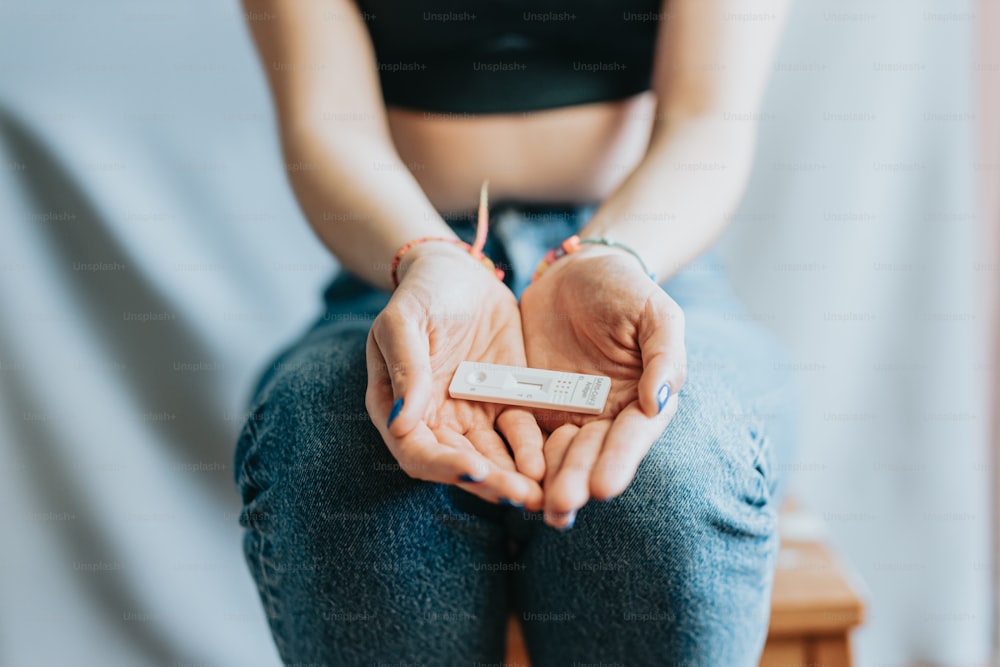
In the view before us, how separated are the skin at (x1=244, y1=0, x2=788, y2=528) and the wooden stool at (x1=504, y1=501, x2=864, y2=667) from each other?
1.02 ft

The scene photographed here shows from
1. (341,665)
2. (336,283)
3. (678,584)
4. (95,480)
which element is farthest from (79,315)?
(678,584)

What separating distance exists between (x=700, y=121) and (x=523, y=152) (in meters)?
0.19

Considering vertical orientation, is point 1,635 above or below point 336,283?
below

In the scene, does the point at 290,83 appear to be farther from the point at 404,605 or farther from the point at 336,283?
the point at 404,605

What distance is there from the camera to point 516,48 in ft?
2.78

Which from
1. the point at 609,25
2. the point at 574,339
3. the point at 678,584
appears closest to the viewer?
the point at 678,584

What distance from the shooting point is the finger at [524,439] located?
53 cm

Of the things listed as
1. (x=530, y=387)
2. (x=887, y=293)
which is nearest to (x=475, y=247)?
(x=530, y=387)

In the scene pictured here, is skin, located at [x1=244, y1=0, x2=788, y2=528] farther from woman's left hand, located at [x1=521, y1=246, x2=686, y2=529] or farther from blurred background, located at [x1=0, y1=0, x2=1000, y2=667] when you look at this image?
blurred background, located at [x1=0, y1=0, x2=1000, y2=667]

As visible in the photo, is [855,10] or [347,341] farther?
[855,10]

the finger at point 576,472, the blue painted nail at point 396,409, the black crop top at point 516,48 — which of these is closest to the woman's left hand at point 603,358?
the finger at point 576,472

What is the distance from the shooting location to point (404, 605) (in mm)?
587

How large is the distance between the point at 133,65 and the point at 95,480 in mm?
578

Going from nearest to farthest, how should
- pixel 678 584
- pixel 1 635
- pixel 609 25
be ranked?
pixel 678 584 < pixel 609 25 < pixel 1 635
